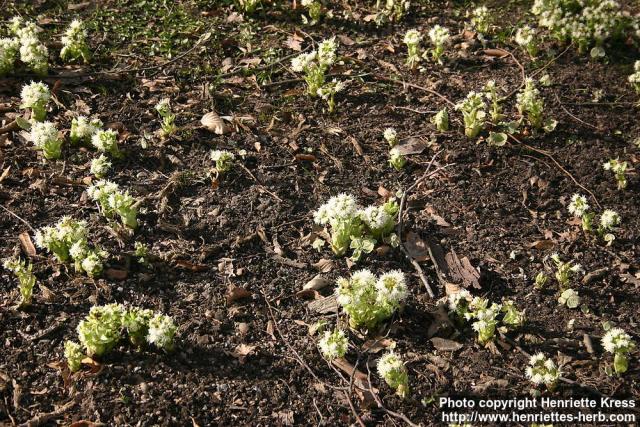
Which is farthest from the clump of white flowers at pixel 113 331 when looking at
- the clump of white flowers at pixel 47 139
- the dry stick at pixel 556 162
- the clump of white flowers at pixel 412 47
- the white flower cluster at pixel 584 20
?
the white flower cluster at pixel 584 20

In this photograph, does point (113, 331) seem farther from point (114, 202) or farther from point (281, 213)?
point (281, 213)

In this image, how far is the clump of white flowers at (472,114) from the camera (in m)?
5.30

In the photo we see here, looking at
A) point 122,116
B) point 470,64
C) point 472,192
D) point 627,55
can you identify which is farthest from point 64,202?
point 627,55

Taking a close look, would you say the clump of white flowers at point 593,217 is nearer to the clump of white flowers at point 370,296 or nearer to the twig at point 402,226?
the twig at point 402,226

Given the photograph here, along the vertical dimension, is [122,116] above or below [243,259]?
above

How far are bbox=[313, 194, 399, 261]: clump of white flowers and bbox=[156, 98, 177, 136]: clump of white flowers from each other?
55.7 inches

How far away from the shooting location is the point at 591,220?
472 centimetres

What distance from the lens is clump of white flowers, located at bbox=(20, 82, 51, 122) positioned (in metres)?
5.22

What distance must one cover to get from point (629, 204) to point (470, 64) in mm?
1928

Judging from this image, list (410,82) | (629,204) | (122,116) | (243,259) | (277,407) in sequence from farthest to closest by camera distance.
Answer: (410,82), (122,116), (629,204), (243,259), (277,407)

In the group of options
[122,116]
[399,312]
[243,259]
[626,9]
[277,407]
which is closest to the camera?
[277,407]

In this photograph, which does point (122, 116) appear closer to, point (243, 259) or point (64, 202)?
point (64, 202)

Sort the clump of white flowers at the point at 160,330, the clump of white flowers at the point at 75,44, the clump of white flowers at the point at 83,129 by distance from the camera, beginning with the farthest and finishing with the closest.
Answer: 1. the clump of white flowers at the point at 75,44
2. the clump of white flowers at the point at 83,129
3. the clump of white flowers at the point at 160,330

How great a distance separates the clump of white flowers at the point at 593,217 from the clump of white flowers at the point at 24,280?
3.45 metres
